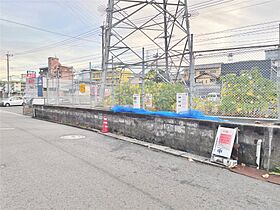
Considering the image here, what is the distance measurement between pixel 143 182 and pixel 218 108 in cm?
434

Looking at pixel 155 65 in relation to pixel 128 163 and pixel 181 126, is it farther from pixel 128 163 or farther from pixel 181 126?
pixel 128 163

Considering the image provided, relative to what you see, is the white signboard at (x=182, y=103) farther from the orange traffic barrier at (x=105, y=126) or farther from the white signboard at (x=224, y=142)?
the orange traffic barrier at (x=105, y=126)

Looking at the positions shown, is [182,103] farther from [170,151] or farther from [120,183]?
[120,183]

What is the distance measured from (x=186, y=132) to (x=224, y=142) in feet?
4.23

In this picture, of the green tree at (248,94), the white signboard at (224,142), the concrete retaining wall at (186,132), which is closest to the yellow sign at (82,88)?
the concrete retaining wall at (186,132)

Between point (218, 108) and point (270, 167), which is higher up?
point (218, 108)

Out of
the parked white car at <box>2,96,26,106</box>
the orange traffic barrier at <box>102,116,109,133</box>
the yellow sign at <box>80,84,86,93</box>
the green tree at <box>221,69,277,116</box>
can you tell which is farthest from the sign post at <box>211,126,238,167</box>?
the parked white car at <box>2,96,26,106</box>

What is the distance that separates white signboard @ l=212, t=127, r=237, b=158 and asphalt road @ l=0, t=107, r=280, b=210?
0.45 metres

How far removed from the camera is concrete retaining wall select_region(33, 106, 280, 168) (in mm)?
4457

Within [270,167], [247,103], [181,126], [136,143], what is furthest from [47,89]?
[270,167]

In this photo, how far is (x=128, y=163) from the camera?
5152 millimetres

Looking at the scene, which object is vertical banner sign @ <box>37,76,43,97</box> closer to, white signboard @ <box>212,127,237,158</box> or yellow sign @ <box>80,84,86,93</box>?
yellow sign @ <box>80,84,86,93</box>

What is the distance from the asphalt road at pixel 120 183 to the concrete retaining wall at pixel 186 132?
671mm

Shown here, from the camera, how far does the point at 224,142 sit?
4984 millimetres
